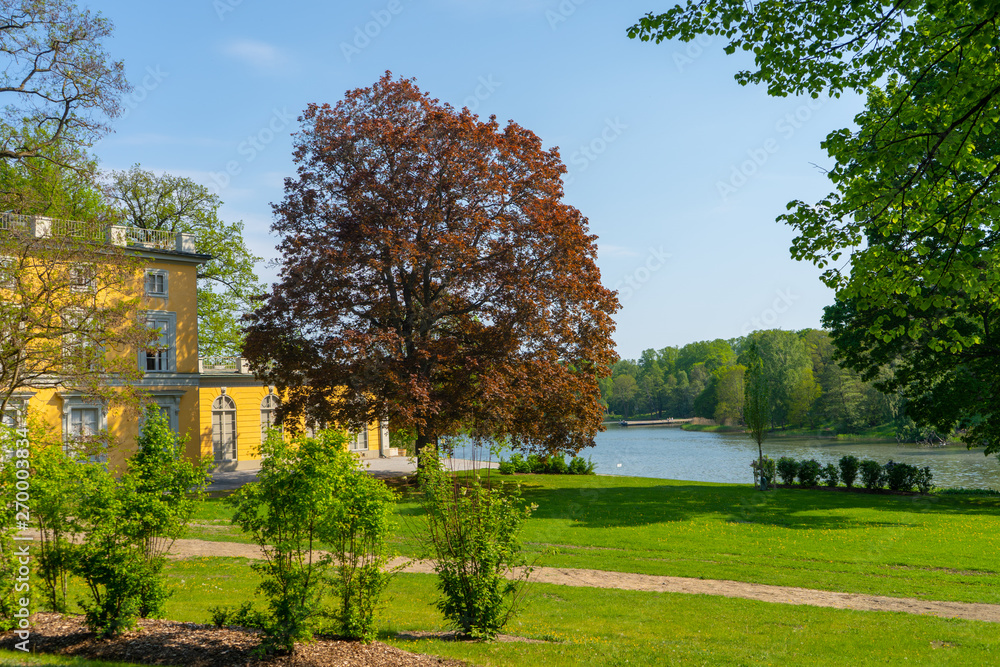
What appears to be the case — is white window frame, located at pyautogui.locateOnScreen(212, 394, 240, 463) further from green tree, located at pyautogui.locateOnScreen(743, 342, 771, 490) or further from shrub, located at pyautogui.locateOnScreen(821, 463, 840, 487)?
shrub, located at pyautogui.locateOnScreen(821, 463, 840, 487)

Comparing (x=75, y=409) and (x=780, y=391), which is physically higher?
(x=75, y=409)

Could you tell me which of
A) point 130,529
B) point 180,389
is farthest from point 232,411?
point 130,529

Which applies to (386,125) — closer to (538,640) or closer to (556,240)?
(556,240)

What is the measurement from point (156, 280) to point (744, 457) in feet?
113

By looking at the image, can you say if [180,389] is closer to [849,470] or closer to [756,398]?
[756,398]

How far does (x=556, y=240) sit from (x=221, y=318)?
24.1 metres

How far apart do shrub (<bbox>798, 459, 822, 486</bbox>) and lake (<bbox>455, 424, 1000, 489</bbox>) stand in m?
3.67

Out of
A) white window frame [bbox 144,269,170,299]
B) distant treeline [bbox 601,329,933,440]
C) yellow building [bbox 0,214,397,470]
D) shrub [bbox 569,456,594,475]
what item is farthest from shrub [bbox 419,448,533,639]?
shrub [bbox 569,456,594,475]

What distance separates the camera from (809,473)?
90.9 feet

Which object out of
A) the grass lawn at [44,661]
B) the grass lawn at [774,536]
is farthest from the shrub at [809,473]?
the grass lawn at [44,661]

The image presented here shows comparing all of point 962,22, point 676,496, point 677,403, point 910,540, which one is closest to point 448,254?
point 676,496

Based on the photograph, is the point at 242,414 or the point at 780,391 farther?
the point at 780,391

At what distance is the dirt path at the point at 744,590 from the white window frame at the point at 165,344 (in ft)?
56.5

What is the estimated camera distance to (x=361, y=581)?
747 centimetres
